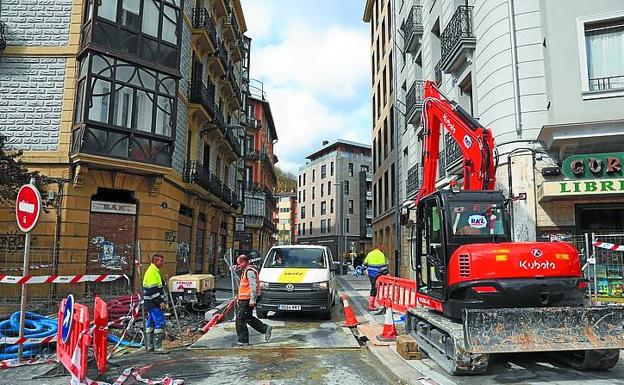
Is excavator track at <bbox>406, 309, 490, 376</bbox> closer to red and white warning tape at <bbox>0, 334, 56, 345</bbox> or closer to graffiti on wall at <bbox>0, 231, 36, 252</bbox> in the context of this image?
red and white warning tape at <bbox>0, 334, 56, 345</bbox>

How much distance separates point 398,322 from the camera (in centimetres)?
1097

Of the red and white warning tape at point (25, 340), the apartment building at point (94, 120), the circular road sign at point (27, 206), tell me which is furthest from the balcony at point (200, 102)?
the red and white warning tape at point (25, 340)

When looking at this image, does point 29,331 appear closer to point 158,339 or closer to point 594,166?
point 158,339

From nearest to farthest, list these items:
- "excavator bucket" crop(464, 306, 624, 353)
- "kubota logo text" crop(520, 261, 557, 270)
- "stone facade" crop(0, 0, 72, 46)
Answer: "excavator bucket" crop(464, 306, 624, 353) → "kubota logo text" crop(520, 261, 557, 270) → "stone facade" crop(0, 0, 72, 46)

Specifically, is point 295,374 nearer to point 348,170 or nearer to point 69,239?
point 69,239

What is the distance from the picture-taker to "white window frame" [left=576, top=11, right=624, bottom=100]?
1155cm

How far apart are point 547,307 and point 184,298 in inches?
329

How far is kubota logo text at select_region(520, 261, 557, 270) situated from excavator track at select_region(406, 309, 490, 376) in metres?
1.21

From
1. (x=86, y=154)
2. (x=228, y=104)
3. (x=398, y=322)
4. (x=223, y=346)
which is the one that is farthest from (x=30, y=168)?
(x=228, y=104)

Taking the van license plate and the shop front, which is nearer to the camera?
the van license plate

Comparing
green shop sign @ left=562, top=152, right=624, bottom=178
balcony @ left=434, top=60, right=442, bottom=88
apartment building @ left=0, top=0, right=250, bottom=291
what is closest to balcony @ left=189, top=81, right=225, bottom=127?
apartment building @ left=0, top=0, right=250, bottom=291

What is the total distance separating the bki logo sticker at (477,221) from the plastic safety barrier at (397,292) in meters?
3.89

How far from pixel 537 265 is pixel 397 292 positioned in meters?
5.66

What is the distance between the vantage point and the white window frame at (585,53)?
11547 millimetres
